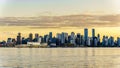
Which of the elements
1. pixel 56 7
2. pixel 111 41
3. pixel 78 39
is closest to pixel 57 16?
pixel 56 7

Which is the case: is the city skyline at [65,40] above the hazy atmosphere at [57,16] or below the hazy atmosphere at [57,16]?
below

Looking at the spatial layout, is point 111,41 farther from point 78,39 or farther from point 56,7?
point 56,7

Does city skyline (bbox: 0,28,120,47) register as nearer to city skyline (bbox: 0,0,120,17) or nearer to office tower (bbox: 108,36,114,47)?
office tower (bbox: 108,36,114,47)

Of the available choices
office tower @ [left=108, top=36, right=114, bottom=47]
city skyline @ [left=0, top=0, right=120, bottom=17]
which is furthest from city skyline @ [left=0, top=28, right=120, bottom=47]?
city skyline @ [left=0, top=0, right=120, bottom=17]

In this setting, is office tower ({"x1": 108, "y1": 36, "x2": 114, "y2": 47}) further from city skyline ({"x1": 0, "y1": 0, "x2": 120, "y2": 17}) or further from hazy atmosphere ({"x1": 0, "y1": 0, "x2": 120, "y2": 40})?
city skyline ({"x1": 0, "y1": 0, "x2": 120, "y2": 17})

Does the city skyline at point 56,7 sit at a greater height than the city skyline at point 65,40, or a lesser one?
greater

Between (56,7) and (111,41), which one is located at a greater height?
(56,7)

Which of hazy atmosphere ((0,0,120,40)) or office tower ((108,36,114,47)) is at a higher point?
hazy atmosphere ((0,0,120,40))

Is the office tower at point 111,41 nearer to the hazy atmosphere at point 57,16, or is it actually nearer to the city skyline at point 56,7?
the hazy atmosphere at point 57,16

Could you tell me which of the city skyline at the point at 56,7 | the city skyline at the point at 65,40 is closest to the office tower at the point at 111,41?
the city skyline at the point at 65,40

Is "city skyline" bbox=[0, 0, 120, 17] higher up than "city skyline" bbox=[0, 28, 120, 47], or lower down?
higher up

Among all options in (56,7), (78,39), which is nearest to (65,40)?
(78,39)
